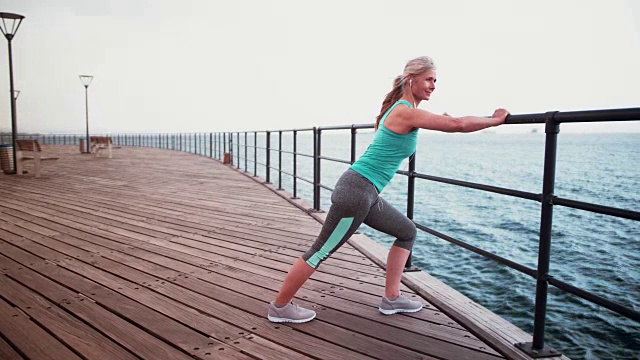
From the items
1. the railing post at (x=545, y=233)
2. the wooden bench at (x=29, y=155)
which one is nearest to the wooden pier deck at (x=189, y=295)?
the railing post at (x=545, y=233)

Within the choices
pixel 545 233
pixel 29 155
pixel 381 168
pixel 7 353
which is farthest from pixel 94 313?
pixel 29 155

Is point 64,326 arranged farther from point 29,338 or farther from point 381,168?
point 381,168

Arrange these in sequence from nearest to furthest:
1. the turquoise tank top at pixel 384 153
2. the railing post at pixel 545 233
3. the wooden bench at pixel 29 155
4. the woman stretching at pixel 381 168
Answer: the railing post at pixel 545 233, the woman stretching at pixel 381 168, the turquoise tank top at pixel 384 153, the wooden bench at pixel 29 155

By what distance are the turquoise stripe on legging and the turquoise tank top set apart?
0.71 ft

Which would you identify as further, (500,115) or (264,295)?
(264,295)

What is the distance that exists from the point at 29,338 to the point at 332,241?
1.38 m

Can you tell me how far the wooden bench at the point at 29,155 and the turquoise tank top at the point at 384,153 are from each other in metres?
8.90

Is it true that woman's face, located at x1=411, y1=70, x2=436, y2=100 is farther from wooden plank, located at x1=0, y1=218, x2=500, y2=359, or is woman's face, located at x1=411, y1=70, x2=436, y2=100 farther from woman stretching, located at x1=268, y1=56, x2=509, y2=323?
wooden plank, located at x1=0, y1=218, x2=500, y2=359

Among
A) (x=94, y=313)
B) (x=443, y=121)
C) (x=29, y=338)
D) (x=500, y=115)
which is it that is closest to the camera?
(x=443, y=121)

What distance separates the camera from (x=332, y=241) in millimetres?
2061

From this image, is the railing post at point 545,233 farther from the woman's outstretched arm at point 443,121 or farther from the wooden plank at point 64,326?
the wooden plank at point 64,326

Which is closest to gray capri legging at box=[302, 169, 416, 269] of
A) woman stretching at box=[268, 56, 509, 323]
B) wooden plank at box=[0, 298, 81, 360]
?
woman stretching at box=[268, 56, 509, 323]

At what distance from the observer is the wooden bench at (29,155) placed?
903 cm

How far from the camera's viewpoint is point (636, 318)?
1.41m
